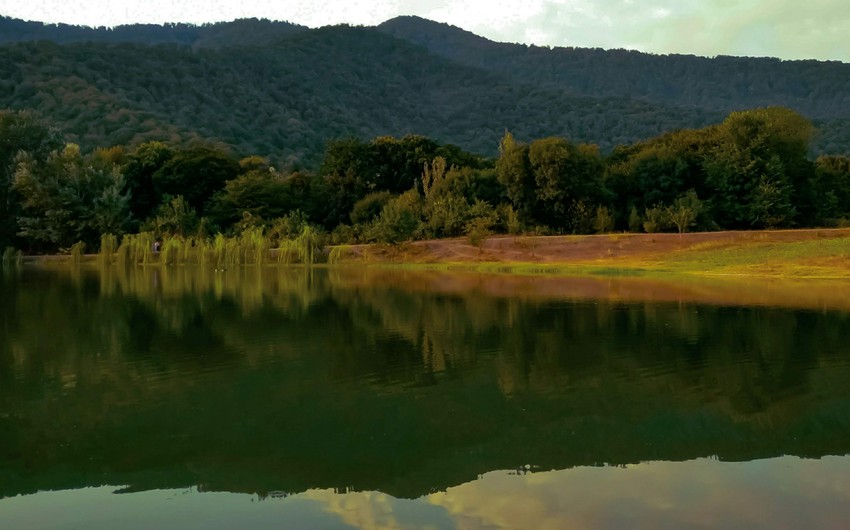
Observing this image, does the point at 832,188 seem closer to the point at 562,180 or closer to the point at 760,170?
the point at 760,170

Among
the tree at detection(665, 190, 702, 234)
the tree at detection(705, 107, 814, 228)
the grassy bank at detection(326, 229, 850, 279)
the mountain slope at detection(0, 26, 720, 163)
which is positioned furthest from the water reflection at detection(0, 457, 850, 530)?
the mountain slope at detection(0, 26, 720, 163)

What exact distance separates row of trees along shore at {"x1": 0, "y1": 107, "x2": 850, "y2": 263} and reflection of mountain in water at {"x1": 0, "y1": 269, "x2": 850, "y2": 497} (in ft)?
106

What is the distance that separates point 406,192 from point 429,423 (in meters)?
51.5

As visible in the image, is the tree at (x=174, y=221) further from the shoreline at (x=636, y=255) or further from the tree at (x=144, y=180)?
the tree at (x=144, y=180)

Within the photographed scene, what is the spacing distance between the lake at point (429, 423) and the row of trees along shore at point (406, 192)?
33.2 m

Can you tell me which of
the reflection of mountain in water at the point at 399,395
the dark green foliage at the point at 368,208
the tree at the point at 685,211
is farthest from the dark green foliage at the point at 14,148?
the tree at the point at 685,211

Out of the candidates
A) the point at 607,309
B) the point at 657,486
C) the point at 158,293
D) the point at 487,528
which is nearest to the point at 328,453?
the point at 487,528

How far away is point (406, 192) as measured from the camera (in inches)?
2341

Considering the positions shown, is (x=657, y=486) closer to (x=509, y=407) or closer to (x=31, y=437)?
(x=509, y=407)

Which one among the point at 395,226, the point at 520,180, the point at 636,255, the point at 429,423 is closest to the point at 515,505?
the point at 429,423

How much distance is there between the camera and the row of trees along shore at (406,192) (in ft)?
170

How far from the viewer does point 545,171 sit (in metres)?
52.2

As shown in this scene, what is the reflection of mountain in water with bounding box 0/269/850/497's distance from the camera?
23.8ft

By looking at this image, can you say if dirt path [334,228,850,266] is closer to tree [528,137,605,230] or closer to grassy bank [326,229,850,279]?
grassy bank [326,229,850,279]
